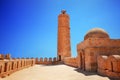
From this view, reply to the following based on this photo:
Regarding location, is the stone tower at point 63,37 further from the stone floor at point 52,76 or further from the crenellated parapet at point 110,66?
the crenellated parapet at point 110,66

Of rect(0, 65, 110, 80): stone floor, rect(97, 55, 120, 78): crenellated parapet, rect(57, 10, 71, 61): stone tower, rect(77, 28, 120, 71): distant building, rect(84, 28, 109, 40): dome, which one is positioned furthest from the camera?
rect(57, 10, 71, 61): stone tower

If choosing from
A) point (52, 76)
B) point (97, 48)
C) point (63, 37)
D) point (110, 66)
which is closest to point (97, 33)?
point (97, 48)

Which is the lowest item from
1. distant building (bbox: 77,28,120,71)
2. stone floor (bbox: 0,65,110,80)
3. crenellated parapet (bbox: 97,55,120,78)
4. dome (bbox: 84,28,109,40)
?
stone floor (bbox: 0,65,110,80)

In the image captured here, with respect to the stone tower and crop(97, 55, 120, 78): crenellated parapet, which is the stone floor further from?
the stone tower

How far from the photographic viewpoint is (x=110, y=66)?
8.80 meters

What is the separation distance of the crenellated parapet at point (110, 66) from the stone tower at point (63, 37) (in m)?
17.7

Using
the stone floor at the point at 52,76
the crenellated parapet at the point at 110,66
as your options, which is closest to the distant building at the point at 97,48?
the crenellated parapet at the point at 110,66

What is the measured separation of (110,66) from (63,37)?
20.0m

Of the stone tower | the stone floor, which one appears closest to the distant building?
the stone floor

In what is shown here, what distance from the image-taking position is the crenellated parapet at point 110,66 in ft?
26.9

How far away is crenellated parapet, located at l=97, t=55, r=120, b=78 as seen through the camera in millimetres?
8203

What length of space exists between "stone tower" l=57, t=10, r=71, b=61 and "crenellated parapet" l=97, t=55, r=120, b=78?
17.7 metres

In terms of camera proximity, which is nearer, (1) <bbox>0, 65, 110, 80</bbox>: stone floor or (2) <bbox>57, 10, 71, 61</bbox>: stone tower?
(1) <bbox>0, 65, 110, 80</bbox>: stone floor

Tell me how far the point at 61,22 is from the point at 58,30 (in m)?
1.73
